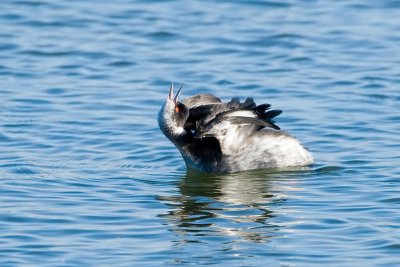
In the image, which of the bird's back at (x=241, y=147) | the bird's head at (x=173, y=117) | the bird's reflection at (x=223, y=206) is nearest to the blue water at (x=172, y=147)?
the bird's reflection at (x=223, y=206)

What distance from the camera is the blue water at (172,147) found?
1070 cm

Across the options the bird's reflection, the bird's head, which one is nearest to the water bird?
the bird's head

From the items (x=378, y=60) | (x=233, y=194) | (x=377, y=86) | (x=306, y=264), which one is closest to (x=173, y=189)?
(x=233, y=194)

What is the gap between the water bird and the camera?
1345 cm

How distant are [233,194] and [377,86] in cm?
524

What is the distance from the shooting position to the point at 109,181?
42.8 ft

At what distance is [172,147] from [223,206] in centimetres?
292

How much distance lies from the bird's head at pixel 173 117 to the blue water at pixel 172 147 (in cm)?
47

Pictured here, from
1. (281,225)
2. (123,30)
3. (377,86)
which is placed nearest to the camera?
(281,225)

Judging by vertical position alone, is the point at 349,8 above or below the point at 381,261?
above

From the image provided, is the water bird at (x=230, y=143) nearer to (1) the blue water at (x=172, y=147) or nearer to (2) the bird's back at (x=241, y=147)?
(2) the bird's back at (x=241, y=147)

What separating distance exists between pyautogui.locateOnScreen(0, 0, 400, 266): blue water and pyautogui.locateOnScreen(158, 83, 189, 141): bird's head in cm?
47

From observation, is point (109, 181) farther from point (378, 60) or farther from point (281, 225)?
point (378, 60)

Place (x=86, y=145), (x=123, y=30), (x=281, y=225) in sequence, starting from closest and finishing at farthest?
(x=281, y=225) → (x=86, y=145) → (x=123, y=30)
